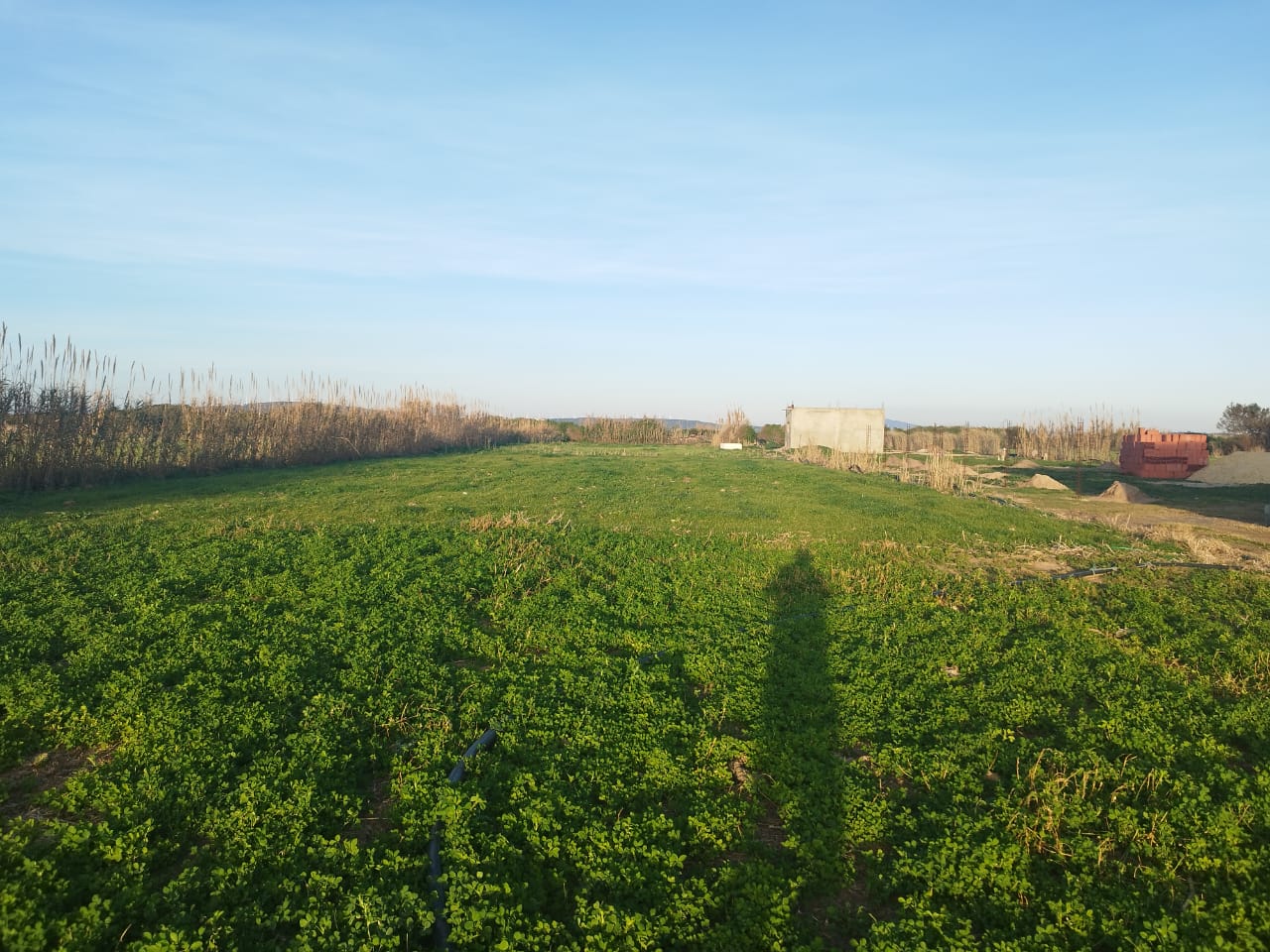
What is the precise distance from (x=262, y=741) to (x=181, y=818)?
96cm

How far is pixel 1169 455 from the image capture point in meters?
30.0

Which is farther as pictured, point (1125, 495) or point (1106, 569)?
point (1125, 495)

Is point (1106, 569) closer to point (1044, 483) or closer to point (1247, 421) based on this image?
point (1044, 483)

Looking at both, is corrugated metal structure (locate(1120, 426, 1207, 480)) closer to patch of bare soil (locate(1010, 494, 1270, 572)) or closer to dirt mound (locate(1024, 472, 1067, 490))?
dirt mound (locate(1024, 472, 1067, 490))

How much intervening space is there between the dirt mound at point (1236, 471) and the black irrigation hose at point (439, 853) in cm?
3140

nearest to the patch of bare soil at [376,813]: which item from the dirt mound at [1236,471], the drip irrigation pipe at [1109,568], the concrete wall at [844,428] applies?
the drip irrigation pipe at [1109,568]

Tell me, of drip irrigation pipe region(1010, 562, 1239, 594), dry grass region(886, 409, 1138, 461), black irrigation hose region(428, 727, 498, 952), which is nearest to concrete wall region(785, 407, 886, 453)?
dry grass region(886, 409, 1138, 461)

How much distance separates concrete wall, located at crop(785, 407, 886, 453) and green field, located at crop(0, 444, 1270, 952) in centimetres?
2961

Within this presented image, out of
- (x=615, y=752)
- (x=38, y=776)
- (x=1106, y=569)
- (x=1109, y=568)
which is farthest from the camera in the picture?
(x=1109, y=568)

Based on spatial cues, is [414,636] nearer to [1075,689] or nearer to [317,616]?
[317,616]

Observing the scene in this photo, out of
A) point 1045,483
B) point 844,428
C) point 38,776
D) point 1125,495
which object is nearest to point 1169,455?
point 1045,483

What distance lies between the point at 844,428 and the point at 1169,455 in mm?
14530

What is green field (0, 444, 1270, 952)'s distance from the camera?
3607mm

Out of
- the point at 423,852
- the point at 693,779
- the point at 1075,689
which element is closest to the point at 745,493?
the point at 1075,689
